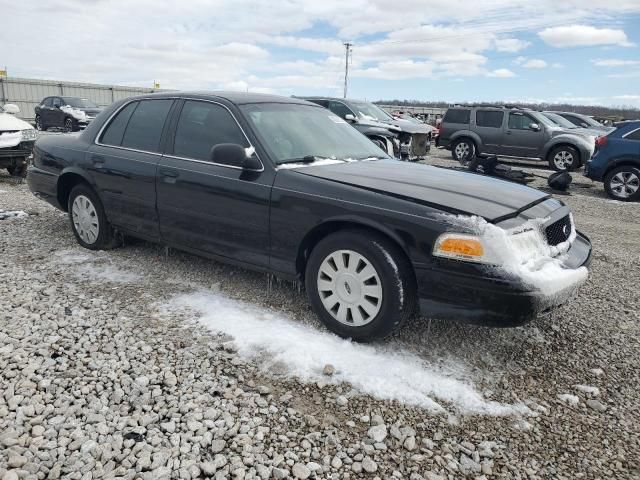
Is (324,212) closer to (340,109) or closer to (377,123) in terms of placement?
(377,123)

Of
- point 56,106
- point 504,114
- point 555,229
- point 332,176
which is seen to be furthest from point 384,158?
point 56,106

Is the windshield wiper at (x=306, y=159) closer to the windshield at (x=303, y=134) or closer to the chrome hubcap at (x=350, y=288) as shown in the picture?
the windshield at (x=303, y=134)

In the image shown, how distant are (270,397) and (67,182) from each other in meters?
3.79

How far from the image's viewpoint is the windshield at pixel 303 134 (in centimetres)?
396

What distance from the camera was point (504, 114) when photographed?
1498 centimetres

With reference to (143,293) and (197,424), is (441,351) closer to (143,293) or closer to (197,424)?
(197,424)

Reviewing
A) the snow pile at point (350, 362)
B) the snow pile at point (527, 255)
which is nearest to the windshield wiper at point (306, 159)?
the snow pile at point (350, 362)

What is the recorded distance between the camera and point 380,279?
3236 millimetres

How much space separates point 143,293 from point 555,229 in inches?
125

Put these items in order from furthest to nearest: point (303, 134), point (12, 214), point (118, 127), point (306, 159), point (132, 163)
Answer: point (12, 214), point (118, 127), point (132, 163), point (303, 134), point (306, 159)

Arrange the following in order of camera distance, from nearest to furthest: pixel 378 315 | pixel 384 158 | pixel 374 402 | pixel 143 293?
1. pixel 374 402
2. pixel 378 315
3. pixel 143 293
4. pixel 384 158

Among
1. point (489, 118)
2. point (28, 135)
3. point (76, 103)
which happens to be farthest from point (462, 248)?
point (76, 103)

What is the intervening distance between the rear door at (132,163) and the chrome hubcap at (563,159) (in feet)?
40.6

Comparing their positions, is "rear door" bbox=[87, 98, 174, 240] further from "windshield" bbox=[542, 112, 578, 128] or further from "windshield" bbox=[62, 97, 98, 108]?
"windshield" bbox=[62, 97, 98, 108]
